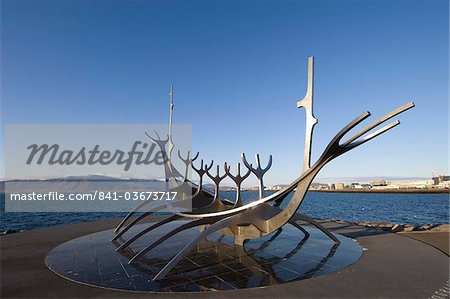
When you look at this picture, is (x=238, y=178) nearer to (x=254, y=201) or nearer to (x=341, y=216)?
(x=254, y=201)

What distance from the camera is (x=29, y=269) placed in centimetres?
917

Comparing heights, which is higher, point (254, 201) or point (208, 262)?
point (254, 201)

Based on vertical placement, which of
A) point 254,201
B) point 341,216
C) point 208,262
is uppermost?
point 254,201

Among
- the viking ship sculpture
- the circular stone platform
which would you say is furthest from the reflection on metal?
the circular stone platform

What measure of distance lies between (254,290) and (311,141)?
4.68 m

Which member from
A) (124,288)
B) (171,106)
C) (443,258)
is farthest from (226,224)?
(171,106)

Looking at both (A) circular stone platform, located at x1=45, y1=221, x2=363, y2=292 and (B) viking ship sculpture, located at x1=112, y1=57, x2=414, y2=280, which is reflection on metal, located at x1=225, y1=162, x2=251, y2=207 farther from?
(A) circular stone platform, located at x1=45, y1=221, x2=363, y2=292

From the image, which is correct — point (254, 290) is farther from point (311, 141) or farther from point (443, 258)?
point (443, 258)

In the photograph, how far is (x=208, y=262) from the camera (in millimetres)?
9750

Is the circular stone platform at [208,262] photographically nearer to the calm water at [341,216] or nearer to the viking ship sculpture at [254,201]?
the viking ship sculpture at [254,201]

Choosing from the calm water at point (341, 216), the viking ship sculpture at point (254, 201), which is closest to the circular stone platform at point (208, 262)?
the viking ship sculpture at point (254, 201)

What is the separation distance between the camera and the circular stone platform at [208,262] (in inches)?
311

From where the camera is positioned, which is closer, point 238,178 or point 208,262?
point 208,262

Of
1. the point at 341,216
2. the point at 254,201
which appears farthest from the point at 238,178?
the point at 341,216
